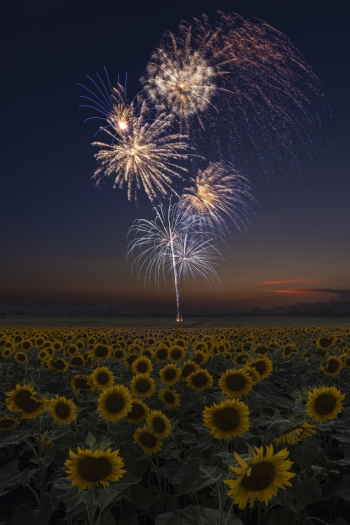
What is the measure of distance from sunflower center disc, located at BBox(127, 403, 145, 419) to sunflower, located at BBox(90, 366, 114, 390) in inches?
81.2

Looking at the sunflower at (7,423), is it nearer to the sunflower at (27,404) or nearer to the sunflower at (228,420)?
the sunflower at (27,404)

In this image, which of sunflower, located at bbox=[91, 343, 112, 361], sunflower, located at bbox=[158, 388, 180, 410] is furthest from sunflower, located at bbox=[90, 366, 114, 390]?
sunflower, located at bbox=[91, 343, 112, 361]

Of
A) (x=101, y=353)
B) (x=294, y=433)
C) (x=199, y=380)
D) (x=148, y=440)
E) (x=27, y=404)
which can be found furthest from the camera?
(x=101, y=353)

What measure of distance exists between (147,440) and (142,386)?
6.77 feet

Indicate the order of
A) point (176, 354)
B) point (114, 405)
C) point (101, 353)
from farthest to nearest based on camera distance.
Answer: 1. point (101, 353)
2. point (176, 354)
3. point (114, 405)

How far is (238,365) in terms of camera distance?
1026 cm

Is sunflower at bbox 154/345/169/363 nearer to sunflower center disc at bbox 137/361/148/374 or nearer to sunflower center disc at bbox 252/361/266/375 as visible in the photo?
sunflower center disc at bbox 137/361/148/374

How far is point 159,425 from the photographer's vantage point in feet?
17.6

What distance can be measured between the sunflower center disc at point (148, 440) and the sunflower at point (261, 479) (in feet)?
8.44

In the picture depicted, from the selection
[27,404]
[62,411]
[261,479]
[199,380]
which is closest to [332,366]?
[199,380]

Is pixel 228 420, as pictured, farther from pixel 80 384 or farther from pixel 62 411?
pixel 80 384

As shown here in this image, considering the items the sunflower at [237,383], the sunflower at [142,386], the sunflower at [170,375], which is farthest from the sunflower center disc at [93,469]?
the sunflower at [170,375]

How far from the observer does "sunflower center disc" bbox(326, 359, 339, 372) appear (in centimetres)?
958

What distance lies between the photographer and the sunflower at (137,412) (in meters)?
5.86
